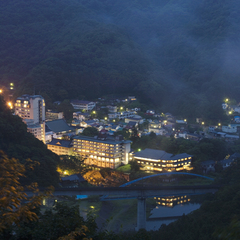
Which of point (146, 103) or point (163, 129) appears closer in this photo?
point (163, 129)

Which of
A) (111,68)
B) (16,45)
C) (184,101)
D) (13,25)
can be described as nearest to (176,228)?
(184,101)

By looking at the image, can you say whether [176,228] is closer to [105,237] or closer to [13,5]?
[105,237]

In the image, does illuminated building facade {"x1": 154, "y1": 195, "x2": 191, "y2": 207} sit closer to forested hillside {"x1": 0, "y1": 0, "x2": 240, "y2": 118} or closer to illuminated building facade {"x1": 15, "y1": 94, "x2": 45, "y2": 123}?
illuminated building facade {"x1": 15, "y1": 94, "x2": 45, "y2": 123}

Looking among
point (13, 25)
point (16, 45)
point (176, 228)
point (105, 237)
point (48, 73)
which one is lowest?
point (176, 228)

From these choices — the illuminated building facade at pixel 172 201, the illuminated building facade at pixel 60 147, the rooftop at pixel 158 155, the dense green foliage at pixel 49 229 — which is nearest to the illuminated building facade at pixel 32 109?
the illuminated building facade at pixel 60 147

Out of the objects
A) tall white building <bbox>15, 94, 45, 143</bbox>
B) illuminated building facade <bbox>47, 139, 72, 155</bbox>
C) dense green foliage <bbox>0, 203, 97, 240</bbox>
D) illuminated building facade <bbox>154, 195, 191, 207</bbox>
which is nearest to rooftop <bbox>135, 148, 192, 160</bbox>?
illuminated building facade <bbox>154, 195, 191, 207</bbox>

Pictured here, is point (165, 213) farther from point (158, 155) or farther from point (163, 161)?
point (158, 155)

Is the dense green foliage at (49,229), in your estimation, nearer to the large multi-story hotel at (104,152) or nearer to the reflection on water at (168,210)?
the reflection on water at (168,210)
